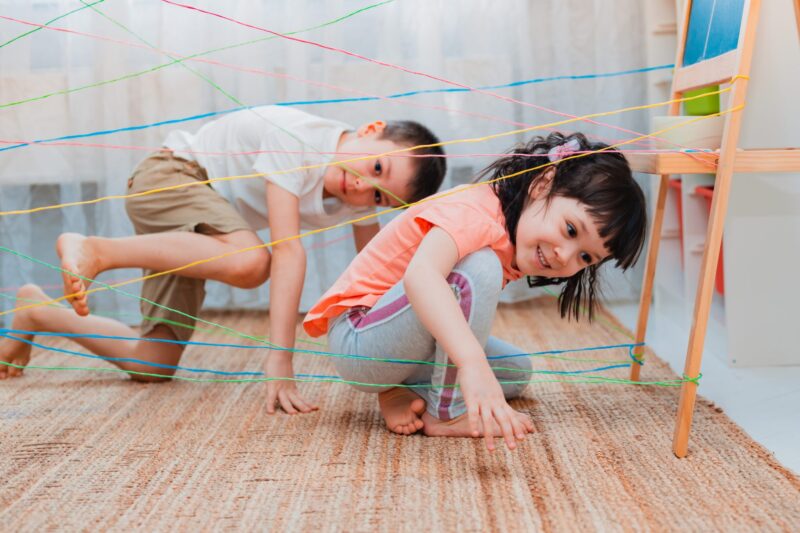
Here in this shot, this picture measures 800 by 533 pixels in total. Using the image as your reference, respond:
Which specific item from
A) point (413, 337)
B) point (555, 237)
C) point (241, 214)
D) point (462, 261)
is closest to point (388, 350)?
point (413, 337)

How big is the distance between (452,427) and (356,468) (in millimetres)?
168

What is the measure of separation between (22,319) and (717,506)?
116 centimetres

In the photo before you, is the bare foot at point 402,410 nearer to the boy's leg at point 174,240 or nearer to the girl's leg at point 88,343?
the boy's leg at point 174,240

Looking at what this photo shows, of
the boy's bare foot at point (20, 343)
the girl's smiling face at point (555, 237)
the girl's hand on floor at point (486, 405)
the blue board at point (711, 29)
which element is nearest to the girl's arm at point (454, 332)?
the girl's hand on floor at point (486, 405)

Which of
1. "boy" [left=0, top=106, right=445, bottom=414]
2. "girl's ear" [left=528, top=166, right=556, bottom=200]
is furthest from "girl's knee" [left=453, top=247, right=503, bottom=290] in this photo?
"boy" [left=0, top=106, right=445, bottom=414]

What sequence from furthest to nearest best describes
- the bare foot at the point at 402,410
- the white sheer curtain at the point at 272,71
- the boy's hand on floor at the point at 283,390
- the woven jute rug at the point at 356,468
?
the white sheer curtain at the point at 272,71 < the boy's hand on floor at the point at 283,390 < the bare foot at the point at 402,410 < the woven jute rug at the point at 356,468

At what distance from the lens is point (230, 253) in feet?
4.43

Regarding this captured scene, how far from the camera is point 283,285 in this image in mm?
1340

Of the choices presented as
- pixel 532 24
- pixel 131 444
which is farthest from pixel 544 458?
pixel 532 24

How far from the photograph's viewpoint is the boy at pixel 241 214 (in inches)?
52.6

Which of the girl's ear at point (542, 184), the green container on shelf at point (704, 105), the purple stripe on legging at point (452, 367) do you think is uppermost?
the green container on shelf at point (704, 105)

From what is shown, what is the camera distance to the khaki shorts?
1.46 m

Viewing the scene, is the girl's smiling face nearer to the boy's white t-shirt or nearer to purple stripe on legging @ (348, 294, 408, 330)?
purple stripe on legging @ (348, 294, 408, 330)

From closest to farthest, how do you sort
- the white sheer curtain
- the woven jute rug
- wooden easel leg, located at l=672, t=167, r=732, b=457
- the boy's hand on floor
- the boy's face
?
the woven jute rug
wooden easel leg, located at l=672, t=167, r=732, b=457
the boy's hand on floor
the boy's face
the white sheer curtain
